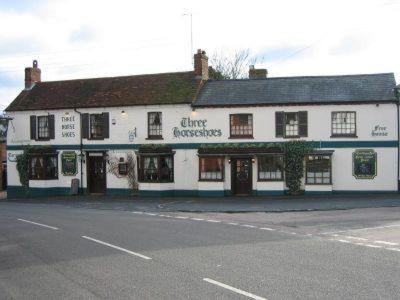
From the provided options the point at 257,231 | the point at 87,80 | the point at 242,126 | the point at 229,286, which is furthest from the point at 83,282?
the point at 87,80

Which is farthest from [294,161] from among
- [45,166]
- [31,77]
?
[31,77]

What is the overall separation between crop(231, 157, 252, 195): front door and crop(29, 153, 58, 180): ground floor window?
40.5ft

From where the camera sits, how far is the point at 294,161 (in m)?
30.3

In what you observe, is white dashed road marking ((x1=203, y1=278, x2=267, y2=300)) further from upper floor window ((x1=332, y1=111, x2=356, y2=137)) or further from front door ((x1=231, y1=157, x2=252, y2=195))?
front door ((x1=231, y1=157, x2=252, y2=195))

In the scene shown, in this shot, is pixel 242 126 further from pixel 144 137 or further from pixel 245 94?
pixel 144 137

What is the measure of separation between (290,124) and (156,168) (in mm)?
8399

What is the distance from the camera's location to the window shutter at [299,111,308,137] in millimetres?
30594

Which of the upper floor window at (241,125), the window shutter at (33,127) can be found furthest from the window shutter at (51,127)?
the upper floor window at (241,125)

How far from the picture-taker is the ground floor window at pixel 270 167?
30734 mm

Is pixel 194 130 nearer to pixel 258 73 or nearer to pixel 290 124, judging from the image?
pixel 290 124

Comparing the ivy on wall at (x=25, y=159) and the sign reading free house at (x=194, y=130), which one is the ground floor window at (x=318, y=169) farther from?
the ivy on wall at (x=25, y=159)

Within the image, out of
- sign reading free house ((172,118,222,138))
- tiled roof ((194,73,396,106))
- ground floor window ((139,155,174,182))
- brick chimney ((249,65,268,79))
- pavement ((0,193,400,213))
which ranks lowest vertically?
pavement ((0,193,400,213))

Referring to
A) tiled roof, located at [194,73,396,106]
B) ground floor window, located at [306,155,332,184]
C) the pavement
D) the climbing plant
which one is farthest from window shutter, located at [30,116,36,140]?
ground floor window, located at [306,155,332,184]

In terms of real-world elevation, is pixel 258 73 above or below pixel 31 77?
below
